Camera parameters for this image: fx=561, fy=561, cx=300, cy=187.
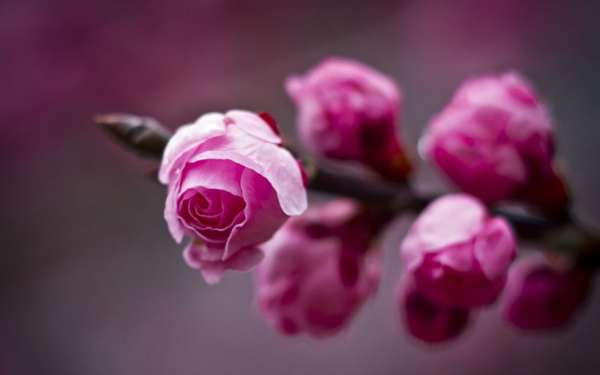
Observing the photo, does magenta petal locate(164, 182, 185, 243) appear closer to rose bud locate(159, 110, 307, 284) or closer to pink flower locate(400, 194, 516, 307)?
rose bud locate(159, 110, 307, 284)

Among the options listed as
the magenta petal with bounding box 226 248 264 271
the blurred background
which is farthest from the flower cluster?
the blurred background

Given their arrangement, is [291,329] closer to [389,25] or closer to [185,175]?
[185,175]

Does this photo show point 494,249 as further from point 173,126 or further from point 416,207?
point 173,126

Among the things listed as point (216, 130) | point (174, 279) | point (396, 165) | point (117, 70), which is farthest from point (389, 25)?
point (216, 130)

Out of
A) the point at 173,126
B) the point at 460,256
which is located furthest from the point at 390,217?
the point at 173,126

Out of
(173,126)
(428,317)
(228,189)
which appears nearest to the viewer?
(228,189)

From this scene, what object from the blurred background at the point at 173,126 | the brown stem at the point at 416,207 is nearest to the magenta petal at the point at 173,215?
the brown stem at the point at 416,207
